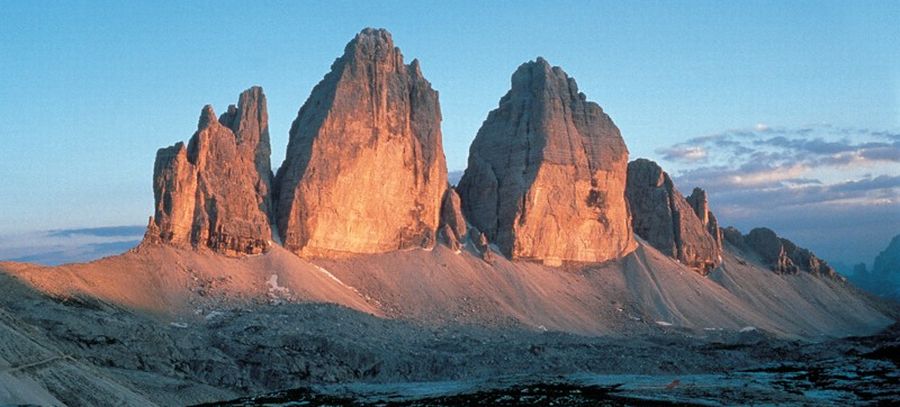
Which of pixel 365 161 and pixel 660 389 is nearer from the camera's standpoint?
pixel 660 389

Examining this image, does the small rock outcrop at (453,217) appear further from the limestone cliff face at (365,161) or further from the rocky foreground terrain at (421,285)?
the limestone cliff face at (365,161)

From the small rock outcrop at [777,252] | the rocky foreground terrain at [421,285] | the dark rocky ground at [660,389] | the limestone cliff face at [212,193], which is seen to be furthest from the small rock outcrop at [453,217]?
the small rock outcrop at [777,252]

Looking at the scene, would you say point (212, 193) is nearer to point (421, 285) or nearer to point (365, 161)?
point (365, 161)

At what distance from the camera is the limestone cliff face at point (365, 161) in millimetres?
85875

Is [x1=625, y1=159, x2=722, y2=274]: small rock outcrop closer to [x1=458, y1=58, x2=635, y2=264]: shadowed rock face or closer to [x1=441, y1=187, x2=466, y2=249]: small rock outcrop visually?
[x1=458, y1=58, x2=635, y2=264]: shadowed rock face

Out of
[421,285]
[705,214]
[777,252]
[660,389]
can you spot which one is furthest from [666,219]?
[660,389]

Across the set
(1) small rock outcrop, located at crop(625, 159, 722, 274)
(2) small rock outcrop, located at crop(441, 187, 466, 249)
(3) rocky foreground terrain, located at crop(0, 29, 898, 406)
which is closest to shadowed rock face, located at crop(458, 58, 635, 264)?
(3) rocky foreground terrain, located at crop(0, 29, 898, 406)

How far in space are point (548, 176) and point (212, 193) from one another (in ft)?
133

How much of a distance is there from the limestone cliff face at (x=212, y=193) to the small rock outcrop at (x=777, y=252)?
80.9 m

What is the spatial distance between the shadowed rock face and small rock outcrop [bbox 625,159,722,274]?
6080 mm

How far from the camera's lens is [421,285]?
86.9m

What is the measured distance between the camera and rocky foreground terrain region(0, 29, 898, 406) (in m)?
52.3

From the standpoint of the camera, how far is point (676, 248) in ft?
388

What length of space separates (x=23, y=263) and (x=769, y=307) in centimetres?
8735
